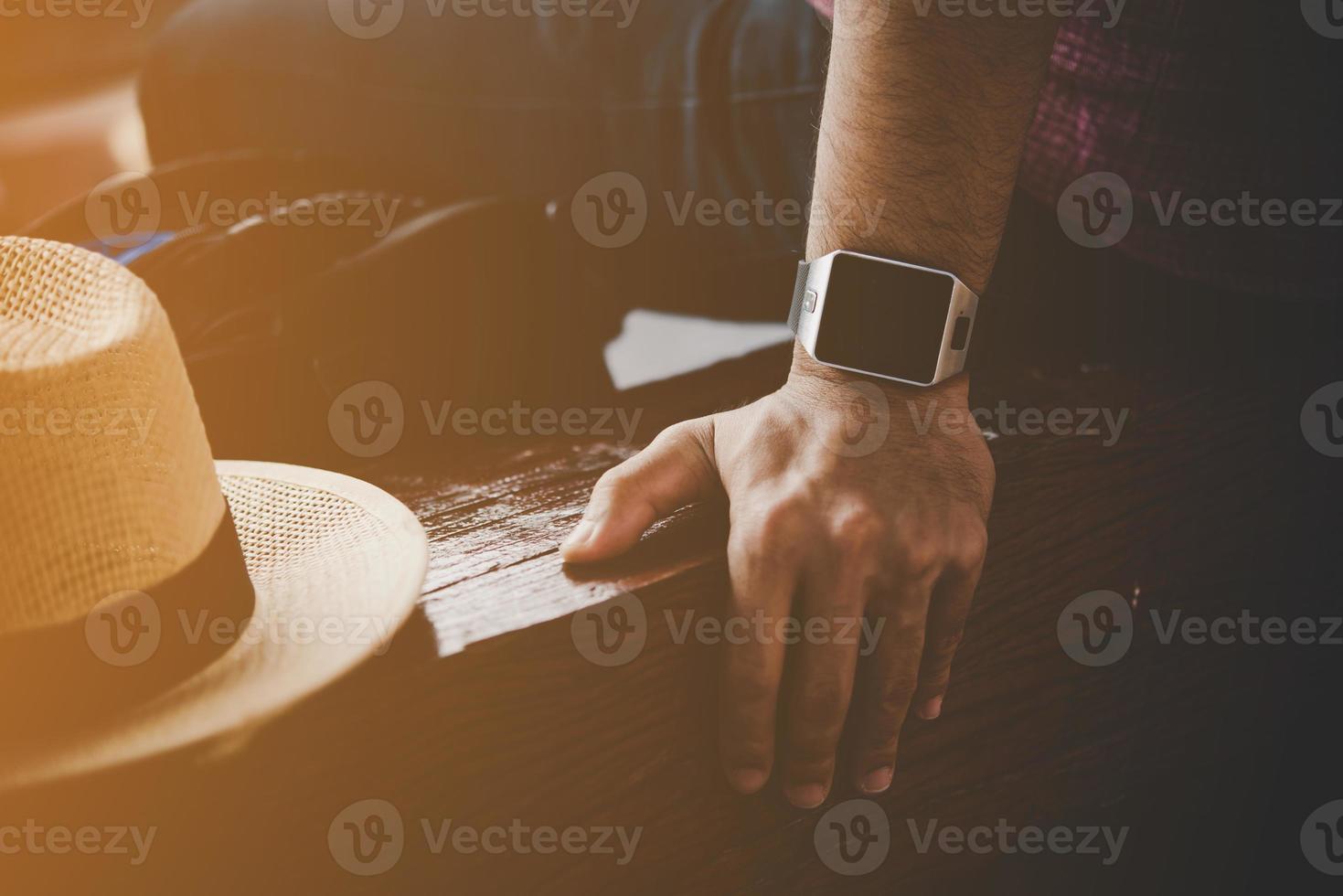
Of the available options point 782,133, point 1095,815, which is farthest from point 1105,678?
point 782,133

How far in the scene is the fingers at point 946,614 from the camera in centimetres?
64

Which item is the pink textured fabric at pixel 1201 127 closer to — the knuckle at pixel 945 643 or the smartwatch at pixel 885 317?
the smartwatch at pixel 885 317

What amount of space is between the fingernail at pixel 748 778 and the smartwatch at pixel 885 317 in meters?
0.29

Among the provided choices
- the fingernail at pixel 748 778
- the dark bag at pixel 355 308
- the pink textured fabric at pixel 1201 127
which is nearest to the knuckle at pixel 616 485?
the fingernail at pixel 748 778

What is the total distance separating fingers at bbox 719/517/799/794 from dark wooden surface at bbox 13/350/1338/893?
0.10ft

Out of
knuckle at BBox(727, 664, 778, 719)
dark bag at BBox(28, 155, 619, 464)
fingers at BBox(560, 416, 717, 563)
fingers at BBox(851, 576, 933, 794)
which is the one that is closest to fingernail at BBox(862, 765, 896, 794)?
fingers at BBox(851, 576, 933, 794)

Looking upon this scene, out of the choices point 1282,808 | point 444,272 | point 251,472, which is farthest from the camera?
point 1282,808

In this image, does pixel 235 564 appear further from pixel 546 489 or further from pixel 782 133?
pixel 782 133

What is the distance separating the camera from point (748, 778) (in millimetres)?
671

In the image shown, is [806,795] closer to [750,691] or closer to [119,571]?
[750,691]

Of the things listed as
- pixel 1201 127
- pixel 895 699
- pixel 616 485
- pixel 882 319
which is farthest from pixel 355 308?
pixel 1201 127

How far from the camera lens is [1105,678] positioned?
0.95 meters

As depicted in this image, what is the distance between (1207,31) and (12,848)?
1.06 metres

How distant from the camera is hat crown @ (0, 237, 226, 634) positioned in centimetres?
44
